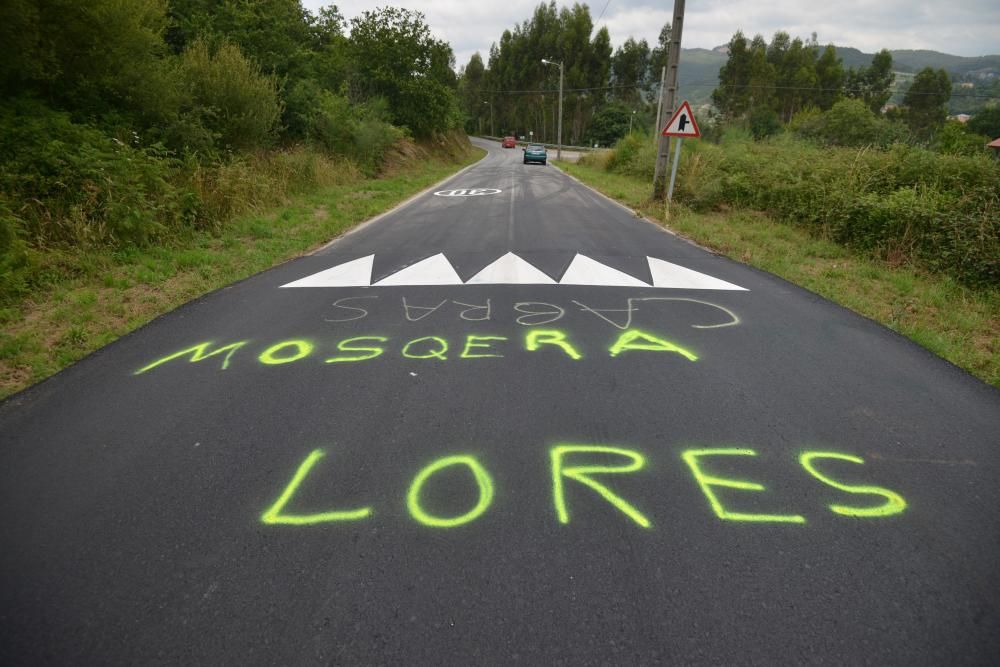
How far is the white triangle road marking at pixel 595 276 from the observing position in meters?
5.97

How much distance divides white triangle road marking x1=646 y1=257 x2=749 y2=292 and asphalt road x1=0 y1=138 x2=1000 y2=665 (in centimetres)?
124

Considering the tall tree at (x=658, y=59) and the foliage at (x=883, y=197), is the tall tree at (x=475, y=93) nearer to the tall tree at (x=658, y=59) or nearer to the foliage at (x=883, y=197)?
the tall tree at (x=658, y=59)

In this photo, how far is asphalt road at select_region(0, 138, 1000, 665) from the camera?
178 centimetres

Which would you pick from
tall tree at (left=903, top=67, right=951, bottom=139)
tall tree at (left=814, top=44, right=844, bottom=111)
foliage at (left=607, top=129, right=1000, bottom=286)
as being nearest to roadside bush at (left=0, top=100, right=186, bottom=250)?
foliage at (left=607, top=129, right=1000, bottom=286)

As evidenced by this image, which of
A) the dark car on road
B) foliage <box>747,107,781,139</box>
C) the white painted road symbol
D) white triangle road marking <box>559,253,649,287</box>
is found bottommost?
the white painted road symbol

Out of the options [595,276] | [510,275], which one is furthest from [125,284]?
[595,276]

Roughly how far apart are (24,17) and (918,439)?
1152 centimetres

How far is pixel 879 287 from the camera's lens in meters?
6.22

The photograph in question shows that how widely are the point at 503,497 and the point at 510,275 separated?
421 cm

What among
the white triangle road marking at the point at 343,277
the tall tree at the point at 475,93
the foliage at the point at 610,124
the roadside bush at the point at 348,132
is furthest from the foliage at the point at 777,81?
the white triangle road marking at the point at 343,277

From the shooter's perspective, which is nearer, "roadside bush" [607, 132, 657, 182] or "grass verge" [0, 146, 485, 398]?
"grass verge" [0, 146, 485, 398]

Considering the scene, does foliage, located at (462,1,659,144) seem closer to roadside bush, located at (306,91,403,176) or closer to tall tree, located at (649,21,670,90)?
tall tree, located at (649,21,670,90)

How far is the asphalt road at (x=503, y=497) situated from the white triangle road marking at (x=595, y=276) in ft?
4.38

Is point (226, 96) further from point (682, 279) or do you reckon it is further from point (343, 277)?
point (682, 279)
